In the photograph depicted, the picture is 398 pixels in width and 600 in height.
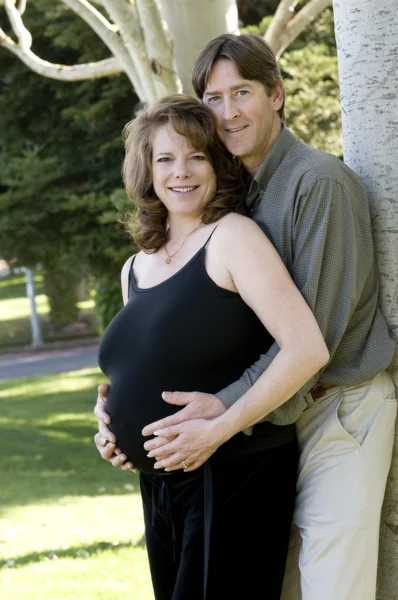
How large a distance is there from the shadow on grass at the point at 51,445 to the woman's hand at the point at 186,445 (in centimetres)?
463

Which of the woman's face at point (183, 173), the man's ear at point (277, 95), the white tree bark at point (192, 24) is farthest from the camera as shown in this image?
the white tree bark at point (192, 24)

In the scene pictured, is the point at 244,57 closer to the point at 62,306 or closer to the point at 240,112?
the point at 240,112

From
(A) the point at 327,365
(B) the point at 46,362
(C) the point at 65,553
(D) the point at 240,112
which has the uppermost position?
(D) the point at 240,112

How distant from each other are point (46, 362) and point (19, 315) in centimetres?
953

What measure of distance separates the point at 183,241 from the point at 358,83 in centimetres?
68

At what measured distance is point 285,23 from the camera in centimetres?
519

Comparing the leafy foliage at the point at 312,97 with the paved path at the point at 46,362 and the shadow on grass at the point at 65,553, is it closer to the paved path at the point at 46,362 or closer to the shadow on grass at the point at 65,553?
the shadow on grass at the point at 65,553

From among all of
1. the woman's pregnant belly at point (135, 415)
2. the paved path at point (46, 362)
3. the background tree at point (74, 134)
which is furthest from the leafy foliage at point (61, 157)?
the paved path at point (46, 362)

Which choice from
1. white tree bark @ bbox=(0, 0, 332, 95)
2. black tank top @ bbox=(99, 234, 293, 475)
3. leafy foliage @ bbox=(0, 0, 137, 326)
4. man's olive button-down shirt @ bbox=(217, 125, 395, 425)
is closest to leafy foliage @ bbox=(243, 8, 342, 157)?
leafy foliage @ bbox=(0, 0, 137, 326)

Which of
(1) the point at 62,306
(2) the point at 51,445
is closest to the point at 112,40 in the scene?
(2) the point at 51,445

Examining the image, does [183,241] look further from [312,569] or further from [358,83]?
[312,569]

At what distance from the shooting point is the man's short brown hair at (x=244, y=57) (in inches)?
101

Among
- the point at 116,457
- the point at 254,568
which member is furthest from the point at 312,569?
the point at 116,457

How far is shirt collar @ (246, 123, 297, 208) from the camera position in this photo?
255 centimetres
